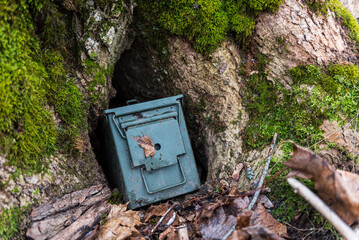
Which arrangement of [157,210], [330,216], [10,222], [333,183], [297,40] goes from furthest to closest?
[297,40] < [157,210] < [10,222] < [333,183] < [330,216]

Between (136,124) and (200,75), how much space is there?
0.87 m

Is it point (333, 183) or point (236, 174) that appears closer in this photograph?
point (333, 183)

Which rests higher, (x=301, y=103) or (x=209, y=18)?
(x=209, y=18)

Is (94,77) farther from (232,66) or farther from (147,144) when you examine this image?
(232,66)

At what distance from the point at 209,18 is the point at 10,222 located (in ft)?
7.92

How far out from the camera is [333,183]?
1.79 meters

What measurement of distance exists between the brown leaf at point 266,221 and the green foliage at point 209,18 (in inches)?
62.5

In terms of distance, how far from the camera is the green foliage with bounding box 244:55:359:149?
2.44m

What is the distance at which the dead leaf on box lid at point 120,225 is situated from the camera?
6.89 feet

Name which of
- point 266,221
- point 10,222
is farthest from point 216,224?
point 10,222

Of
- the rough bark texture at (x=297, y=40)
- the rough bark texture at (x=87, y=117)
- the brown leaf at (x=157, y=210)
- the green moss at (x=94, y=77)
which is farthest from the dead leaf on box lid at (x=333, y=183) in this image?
the green moss at (x=94, y=77)

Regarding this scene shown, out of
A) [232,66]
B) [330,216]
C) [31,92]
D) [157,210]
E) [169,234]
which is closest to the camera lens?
[330,216]

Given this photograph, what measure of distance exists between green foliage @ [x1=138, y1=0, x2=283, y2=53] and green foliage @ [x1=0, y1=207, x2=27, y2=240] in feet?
6.84

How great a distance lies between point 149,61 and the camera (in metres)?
3.31
